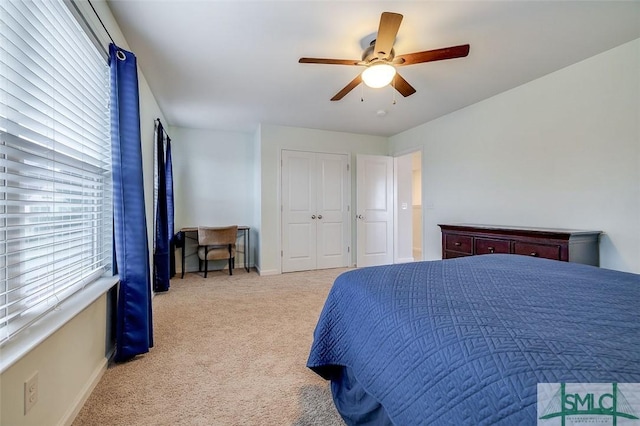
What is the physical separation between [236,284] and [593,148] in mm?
4123

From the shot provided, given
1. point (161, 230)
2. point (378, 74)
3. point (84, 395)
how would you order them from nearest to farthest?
point (84, 395) < point (378, 74) < point (161, 230)

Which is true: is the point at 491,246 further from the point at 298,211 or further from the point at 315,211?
the point at 298,211

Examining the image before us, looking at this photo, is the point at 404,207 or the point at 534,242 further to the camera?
the point at 404,207

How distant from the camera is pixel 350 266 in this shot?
4840 mm

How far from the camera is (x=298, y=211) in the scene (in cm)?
453

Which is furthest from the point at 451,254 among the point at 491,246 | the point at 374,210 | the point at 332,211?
the point at 332,211

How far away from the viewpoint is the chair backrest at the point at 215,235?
3.94m

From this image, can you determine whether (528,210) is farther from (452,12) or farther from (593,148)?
(452,12)

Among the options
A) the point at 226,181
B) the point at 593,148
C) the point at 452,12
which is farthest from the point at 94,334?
the point at 593,148

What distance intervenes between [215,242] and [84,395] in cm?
258

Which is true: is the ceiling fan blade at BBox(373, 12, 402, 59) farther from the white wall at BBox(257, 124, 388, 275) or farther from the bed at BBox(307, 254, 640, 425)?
the white wall at BBox(257, 124, 388, 275)

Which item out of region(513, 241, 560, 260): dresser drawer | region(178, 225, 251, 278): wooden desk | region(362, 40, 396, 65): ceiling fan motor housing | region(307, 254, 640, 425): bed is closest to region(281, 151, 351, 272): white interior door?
region(178, 225, 251, 278): wooden desk

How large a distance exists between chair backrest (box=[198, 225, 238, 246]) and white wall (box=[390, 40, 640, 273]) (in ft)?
10.1

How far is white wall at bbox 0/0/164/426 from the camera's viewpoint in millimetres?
967
